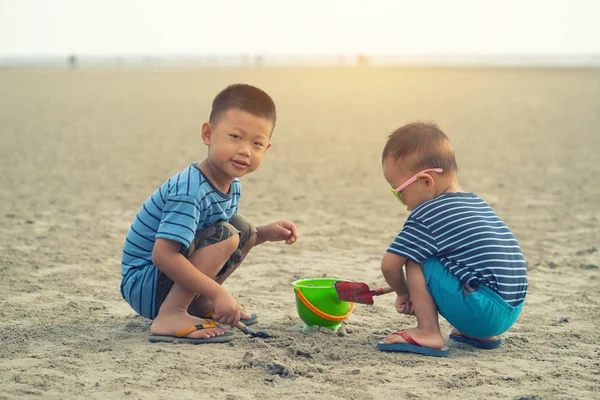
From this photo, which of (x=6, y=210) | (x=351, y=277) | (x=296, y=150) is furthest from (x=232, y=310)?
(x=296, y=150)

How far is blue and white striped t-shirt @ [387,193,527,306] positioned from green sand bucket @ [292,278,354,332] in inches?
16.9

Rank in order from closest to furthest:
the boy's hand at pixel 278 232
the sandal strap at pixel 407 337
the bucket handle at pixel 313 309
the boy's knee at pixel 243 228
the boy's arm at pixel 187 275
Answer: the boy's arm at pixel 187 275 < the sandal strap at pixel 407 337 < the bucket handle at pixel 313 309 < the boy's knee at pixel 243 228 < the boy's hand at pixel 278 232

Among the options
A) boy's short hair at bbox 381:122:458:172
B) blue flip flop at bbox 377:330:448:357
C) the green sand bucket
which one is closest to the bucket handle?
the green sand bucket

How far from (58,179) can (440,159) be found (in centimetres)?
562

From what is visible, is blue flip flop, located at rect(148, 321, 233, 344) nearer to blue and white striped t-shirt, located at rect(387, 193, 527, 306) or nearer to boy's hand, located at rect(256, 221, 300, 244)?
boy's hand, located at rect(256, 221, 300, 244)

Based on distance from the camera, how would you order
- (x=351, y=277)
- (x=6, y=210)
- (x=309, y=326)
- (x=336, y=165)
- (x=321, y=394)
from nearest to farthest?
(x=321, y=394), (x=309, y=326), (x=351, y=277), (x=6, y=210), (x=336, y=165)

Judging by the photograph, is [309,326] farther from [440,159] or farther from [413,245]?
[440,159]

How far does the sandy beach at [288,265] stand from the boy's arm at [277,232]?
15.4 inches

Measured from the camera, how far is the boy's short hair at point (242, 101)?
330 centimetres

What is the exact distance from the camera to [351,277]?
4566 mm

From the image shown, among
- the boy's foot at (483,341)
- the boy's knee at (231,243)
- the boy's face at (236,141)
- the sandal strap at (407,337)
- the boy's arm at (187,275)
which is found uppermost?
the boy's face at (236,141)

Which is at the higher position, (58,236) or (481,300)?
(481,300)

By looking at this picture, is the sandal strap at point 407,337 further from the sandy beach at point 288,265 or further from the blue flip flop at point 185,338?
the blue flip flop at point 185,338

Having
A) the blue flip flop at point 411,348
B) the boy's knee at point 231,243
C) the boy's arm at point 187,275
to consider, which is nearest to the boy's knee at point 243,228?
the boy's knee at point 231,243
